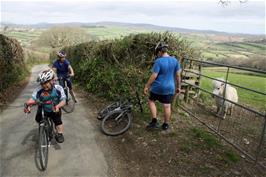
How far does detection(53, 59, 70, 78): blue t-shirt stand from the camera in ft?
30.5

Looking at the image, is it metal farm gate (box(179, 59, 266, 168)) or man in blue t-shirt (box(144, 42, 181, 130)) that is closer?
metal farm gate (box(179, 59, 266, 168))

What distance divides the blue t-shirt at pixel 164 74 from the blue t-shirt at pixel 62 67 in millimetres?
4018

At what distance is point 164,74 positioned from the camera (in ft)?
20.3

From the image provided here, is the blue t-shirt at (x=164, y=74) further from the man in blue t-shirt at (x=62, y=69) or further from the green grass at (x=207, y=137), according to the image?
the man in blue t-shirt at (x=62, y=69)

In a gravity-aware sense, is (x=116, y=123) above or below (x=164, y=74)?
below

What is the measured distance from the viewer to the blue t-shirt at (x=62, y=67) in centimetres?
929

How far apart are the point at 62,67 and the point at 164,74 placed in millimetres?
4406

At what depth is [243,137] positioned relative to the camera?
6.95 meters

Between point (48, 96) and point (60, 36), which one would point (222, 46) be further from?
point (48, 96)

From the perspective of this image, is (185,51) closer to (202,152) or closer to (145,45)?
(145,45)

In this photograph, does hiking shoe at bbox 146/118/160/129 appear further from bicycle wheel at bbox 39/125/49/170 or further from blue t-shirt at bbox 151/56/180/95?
bicycle wheel at bbox 39/125/49/170

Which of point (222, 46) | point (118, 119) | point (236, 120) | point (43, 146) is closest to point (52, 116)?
point (43, 146)

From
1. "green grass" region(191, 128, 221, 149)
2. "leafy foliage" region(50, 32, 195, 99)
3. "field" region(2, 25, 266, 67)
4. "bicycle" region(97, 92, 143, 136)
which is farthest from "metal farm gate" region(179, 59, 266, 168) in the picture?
"bicycle" region(97, 92, 143, 136)

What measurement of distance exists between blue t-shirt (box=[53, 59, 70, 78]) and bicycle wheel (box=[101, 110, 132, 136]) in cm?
297
